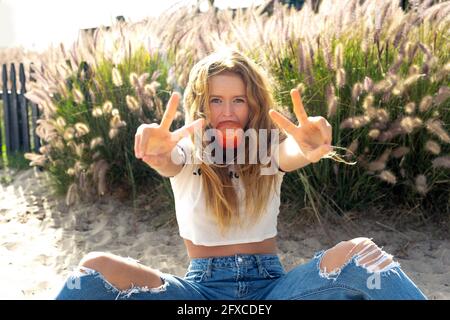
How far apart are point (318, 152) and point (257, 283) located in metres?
0.50

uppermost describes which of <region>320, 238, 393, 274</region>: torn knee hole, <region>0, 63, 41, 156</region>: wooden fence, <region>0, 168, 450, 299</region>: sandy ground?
<region>320, 238, 393, 274</region>: torn knee hole

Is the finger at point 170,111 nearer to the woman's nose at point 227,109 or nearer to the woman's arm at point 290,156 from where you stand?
the woman's nose at point 227,109

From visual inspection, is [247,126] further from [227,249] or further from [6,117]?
[6,117]

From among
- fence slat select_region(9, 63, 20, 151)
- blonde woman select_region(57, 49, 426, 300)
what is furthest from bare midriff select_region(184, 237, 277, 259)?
fence slat select_region(9, 63, 20, 151)

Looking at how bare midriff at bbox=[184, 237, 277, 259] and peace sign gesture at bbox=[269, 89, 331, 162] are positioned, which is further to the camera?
bare midriff at bbox=[184, 237, 277, 259]

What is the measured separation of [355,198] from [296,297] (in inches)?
73.1

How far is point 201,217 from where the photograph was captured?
208 cm

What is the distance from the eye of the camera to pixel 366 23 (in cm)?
366

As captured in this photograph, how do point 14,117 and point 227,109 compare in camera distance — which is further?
point 14,117

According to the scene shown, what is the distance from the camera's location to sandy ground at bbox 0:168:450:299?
3.15m

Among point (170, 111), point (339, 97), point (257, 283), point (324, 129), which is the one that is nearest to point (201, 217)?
point (257, 283)

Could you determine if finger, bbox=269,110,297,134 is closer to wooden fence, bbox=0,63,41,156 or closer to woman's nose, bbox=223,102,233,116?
woman's nose, bbox=223,102,233,116

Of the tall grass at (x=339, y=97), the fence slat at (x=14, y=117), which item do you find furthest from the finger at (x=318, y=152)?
the fence slat at (x=14, y=117)

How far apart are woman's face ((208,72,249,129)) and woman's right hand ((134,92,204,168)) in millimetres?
→ 195
